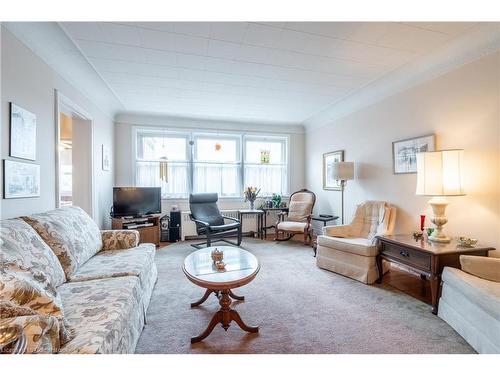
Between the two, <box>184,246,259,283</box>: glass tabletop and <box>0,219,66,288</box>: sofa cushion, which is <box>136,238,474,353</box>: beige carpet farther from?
<box>0,219,66,288</box>: sofa cushion

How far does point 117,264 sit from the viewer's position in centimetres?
208

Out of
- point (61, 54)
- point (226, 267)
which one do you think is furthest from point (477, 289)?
point (61, 54)

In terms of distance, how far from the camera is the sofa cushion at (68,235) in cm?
183

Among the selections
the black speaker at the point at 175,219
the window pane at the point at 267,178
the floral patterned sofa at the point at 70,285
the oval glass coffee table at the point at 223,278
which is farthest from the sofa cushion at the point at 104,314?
the window pane at the point at 267,178

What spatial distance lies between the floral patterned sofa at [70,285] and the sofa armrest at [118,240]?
0.07 feet

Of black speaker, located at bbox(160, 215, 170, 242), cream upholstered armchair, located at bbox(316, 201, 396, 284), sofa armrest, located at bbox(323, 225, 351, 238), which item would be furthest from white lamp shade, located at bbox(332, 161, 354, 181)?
black speaker, located at bbox(160, 215, 170, 242)

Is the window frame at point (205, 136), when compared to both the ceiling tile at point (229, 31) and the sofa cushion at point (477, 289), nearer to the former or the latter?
the ceiling tile at point (229, 31)

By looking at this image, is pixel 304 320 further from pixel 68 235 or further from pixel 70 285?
pixel 68 235

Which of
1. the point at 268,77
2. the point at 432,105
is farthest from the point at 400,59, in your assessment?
the point at 268,77

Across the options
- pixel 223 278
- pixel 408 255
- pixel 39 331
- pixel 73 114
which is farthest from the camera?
pixel 73 114

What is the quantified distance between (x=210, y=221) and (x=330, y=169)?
2.52 meters

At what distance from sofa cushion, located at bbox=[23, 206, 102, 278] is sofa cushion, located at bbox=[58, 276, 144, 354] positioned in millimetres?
255

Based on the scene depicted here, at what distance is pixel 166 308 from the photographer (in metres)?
2.19

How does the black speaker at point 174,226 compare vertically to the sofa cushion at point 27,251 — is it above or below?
below
